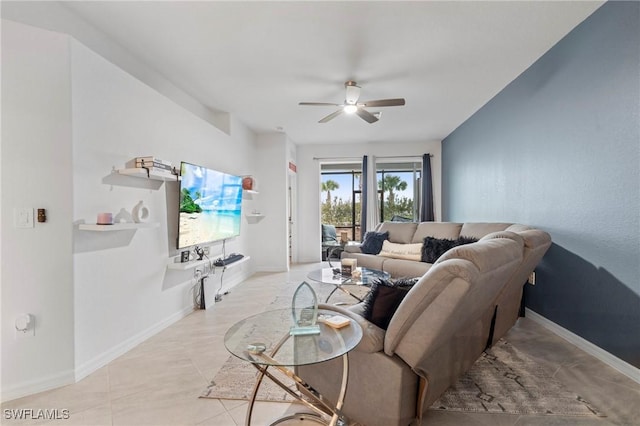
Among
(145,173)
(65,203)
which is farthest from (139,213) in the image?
(65,203)

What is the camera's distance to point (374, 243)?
193 inches

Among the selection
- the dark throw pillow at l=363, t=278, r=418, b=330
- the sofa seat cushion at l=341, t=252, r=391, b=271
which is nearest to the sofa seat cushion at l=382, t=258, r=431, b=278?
the sofa seat cushion at l=341, t=252, r=391, b=271

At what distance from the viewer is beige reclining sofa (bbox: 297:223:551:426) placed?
1.33 meters

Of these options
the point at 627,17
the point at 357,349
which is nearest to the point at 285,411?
the point at 357,349

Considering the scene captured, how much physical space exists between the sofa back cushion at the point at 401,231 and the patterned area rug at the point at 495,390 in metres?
2.62

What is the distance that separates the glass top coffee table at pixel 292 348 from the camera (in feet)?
4.42

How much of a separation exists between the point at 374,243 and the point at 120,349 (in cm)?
354

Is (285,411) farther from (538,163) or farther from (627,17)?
(627,17)

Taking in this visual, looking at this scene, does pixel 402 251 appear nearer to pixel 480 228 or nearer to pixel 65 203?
pixel 480 228

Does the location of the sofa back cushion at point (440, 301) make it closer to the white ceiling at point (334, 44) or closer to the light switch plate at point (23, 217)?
the white ceiling at point (334, 44)

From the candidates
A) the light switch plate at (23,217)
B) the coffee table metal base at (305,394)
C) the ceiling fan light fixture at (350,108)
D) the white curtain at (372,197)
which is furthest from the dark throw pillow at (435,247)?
Answer: the light switch plate at (23,217)

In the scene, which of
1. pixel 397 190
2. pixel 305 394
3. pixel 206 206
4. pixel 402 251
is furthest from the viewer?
pixel 397 190

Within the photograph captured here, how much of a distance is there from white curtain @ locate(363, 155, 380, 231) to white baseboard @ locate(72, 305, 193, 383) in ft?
14.3

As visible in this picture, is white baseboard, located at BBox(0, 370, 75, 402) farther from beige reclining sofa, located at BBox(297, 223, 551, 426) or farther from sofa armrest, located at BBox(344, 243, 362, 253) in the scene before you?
sofa armrest, located at BBox(344, 243, 362, 253)
